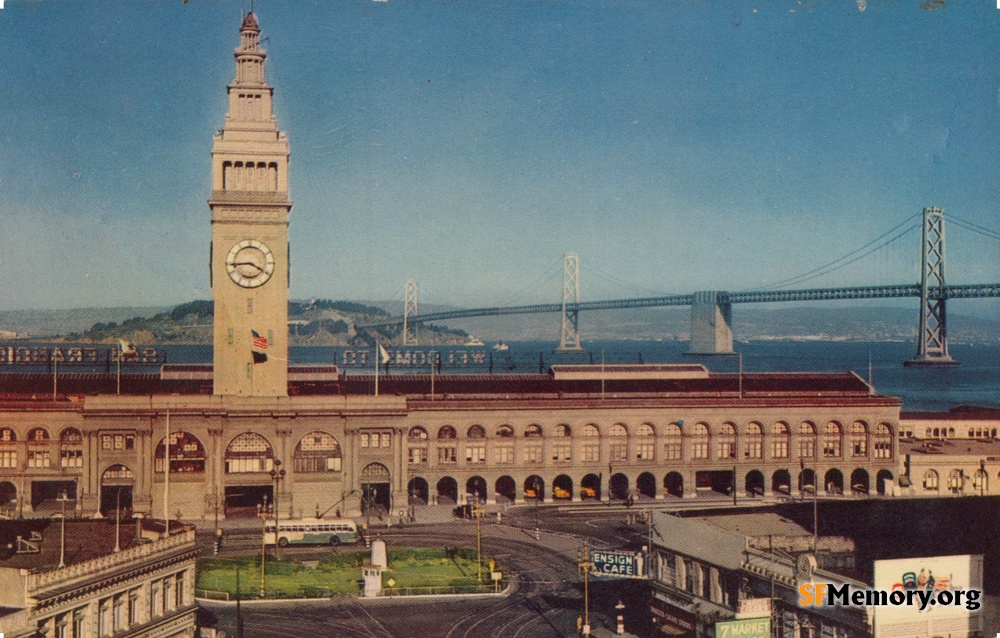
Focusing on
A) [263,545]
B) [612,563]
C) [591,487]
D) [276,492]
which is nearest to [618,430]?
[591,487]

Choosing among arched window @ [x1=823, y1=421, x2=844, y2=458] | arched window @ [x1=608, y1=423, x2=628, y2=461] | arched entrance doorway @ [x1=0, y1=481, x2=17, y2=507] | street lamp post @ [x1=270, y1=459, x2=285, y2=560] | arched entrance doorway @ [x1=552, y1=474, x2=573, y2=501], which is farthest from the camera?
arched window @ [x1=823, y1=421, x2=844, y2=458]

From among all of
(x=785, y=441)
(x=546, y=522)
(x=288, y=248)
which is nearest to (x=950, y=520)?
(x=546, y=522)

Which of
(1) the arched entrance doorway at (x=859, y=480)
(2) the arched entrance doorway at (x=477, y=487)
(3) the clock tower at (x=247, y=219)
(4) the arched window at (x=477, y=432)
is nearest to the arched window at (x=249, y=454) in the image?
(3) the clock tower at (x=247, y=219)

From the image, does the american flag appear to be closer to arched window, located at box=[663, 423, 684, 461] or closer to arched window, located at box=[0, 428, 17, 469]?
arched window, located at box=[0, 428, 17, 469]

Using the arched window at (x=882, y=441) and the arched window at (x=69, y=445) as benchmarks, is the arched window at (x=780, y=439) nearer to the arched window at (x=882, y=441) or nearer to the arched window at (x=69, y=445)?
the arched window at (x=882, y=441)

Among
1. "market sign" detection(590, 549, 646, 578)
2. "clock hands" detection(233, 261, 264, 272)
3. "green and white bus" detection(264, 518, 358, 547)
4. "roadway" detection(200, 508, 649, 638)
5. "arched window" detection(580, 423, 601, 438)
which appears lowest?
"roadway" detection(200, 508, 649, 638)

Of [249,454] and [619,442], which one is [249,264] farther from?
[619,442]

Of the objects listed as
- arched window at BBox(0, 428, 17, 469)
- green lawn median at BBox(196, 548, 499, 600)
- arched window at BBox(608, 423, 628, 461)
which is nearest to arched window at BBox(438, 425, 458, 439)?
arched window at BBox(608, 423, 628, 461)
